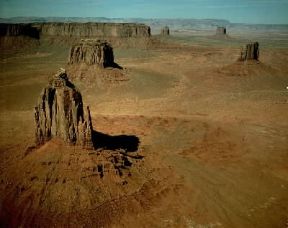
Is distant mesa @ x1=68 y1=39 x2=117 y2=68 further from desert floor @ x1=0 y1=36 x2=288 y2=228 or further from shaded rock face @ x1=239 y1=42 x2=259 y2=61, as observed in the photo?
shaded rock face @ x1=239 y1=42 x2=259 y2=61

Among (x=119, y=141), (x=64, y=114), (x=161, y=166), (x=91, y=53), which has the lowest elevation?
(x=161, y=166)

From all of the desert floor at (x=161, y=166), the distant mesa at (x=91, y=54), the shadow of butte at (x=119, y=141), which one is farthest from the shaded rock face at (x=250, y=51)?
the shadow of butte at (x=119, y=141)

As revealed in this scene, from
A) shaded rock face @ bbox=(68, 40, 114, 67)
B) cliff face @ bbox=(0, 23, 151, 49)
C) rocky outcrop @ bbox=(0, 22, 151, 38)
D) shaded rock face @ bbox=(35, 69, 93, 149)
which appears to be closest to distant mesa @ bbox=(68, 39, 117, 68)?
shaded rock face @ bbox=(68, 40, 114, 67)

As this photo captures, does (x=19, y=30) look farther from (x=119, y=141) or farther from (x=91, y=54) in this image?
(x=119, y=141)

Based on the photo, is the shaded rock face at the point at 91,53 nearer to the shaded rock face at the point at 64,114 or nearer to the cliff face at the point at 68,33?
the shaded rock face at the point at 64,114

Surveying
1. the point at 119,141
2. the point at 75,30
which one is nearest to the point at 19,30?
the point at 75,30
